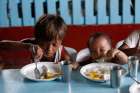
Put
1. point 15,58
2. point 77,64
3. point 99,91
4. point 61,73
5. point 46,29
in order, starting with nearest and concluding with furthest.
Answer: point 99,91, point 61,73, point 77,64, point 46,29, point 15,58

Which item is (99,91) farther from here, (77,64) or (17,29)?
(17,29)

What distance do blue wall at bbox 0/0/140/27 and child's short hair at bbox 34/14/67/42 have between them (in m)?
0.96

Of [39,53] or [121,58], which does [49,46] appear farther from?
A: [121,58]

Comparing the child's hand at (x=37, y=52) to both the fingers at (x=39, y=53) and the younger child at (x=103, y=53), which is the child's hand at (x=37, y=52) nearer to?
the fingers at (x=39, y=53)

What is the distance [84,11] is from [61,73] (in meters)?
1.44

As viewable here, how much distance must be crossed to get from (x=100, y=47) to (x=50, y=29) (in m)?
0.31

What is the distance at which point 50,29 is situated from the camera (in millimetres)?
2186

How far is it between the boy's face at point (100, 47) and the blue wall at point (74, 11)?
3.67ft

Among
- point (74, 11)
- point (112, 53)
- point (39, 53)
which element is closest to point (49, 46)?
point (39, 53)

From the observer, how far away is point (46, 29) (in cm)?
219

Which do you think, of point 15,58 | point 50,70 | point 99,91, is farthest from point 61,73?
point 15,58

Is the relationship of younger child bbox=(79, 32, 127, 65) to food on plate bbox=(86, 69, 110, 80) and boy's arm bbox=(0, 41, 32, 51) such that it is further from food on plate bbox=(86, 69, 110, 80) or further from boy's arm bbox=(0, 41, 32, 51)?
boy's arm bbox=(0, 41, 32, 51)

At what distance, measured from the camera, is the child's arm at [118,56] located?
2.04 metres

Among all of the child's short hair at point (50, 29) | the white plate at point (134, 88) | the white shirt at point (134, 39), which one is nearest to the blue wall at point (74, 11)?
the white shirt at point (134, 39)
